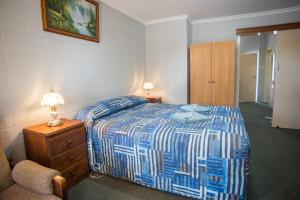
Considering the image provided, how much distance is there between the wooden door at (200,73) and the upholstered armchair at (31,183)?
3426mm

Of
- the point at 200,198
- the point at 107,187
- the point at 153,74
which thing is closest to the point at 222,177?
the point at 200,198

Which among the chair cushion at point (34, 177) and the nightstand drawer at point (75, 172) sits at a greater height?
the chair cushion at point (34, 177)

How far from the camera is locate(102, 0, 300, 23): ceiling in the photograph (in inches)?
126

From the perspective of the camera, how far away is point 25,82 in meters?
1.94

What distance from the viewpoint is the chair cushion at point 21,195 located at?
4.09 ft

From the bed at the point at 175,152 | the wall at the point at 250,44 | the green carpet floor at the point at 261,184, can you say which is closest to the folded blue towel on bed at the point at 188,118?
the bed at the point at 175,152

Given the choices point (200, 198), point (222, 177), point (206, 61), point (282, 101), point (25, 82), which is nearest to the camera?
point (222, 177)

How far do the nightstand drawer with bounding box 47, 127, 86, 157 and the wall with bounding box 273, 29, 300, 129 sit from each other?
3.88 m

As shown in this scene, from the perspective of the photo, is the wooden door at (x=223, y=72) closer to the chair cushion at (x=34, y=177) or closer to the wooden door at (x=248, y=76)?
the chair cushion at (x=34, y=177)

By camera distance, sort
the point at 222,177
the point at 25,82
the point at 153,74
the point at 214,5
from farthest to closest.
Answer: the point at 153,74
the point at 214,5
the point at 25,82
the point at 222,177

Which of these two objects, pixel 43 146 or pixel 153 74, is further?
pixel 153 74

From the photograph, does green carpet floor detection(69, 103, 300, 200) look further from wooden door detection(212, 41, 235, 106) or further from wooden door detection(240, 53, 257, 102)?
wooden door detection(240, 53, 257, 102)

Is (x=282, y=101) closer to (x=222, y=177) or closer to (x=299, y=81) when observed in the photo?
(x=299, y=81)

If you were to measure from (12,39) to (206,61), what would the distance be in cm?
344
